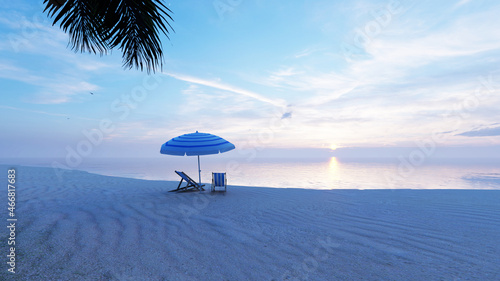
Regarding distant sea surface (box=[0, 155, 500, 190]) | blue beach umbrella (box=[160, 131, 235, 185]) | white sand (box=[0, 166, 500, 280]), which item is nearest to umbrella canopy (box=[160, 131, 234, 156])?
blue beach umbrella (box=[160, 131, 235, 185])

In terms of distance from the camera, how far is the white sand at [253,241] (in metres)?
2.94

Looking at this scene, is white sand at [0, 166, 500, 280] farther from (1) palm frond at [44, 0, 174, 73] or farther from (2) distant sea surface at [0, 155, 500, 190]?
(2) distant sea surface at [0, 155, 500, 190]

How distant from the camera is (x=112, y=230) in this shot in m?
4.27

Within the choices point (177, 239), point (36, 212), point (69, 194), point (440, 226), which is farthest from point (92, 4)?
point (440, 226)

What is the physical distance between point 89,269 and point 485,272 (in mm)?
4823

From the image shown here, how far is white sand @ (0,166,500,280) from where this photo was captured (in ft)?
9.63

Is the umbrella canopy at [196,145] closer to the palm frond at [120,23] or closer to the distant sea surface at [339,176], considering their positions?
the palm frond at [120,23]

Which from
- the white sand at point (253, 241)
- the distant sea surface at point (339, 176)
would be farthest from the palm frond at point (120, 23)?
the distant sea surface at point (339, 176)

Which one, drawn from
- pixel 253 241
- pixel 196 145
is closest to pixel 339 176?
pixel 196 145

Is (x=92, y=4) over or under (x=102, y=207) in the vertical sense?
over

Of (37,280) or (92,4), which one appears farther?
(92,4)

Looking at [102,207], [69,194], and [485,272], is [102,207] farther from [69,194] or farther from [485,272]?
[485,272]

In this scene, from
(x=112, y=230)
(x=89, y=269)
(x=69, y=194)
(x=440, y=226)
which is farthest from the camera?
(x=69, y=194)

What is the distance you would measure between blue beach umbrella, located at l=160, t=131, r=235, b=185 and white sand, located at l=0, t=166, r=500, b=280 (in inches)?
81.0
